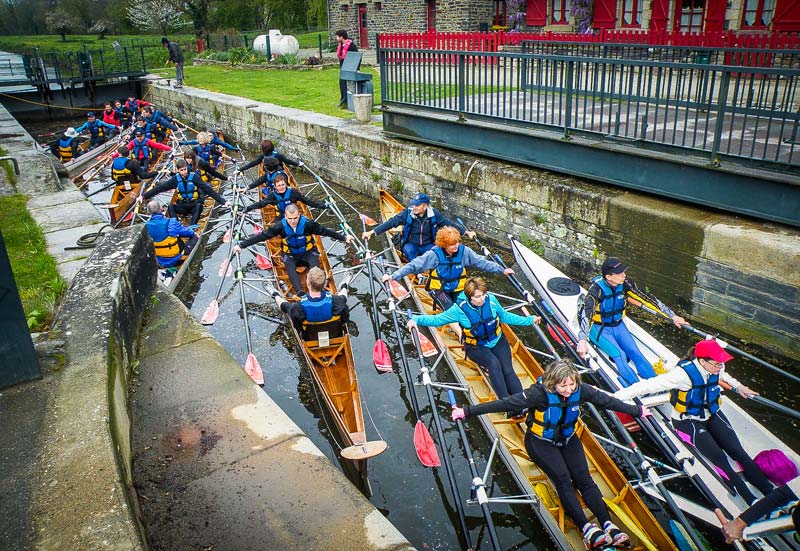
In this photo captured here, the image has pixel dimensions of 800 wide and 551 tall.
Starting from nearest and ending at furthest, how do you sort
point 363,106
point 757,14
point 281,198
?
point 281,198 < point 757,14 < point 363,106

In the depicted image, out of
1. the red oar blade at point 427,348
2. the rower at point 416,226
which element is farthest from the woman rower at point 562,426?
the rower at point 416,226

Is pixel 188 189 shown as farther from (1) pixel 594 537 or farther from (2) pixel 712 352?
(1) pixel 594 537

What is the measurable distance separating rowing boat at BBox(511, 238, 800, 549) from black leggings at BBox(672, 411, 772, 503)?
86mm

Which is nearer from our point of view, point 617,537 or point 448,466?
point 617,537

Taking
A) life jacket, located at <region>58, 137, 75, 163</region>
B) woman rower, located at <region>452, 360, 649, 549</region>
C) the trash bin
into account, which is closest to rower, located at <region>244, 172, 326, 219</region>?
the trash bin

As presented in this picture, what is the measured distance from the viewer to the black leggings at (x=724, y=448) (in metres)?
5.05

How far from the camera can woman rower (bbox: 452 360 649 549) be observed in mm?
4699

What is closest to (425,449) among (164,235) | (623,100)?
(164,235)

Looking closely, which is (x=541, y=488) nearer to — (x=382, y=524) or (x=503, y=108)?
(x=382, y=524)

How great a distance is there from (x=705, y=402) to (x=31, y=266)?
24.8 ft

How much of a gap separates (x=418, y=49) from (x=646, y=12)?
888 centimetres

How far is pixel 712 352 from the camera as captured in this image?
201 inches

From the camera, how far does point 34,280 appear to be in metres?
6.85

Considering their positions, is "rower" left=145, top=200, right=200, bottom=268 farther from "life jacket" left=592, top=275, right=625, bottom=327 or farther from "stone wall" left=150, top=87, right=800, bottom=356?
"life jacket" left=592, top=275, right=625, bottom=327
